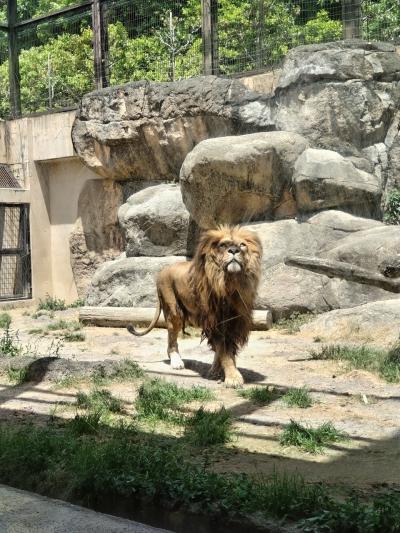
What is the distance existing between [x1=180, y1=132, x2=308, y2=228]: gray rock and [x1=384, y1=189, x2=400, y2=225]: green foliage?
182 cm

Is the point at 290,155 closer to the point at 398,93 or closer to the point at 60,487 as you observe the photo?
the point at 398,93

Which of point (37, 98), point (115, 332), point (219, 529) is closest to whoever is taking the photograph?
point (219, 529)

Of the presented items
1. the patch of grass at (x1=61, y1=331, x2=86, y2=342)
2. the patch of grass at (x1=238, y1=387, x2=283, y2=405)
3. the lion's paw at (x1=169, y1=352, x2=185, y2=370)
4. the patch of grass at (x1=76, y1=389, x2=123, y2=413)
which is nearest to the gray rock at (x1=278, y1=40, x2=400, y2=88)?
the patch of grass at (x1=61, y1=331, x2=86, y2=342)

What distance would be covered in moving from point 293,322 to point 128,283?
3916 mm

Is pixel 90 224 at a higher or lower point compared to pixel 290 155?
lower

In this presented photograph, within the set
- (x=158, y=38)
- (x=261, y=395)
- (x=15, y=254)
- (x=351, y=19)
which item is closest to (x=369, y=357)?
(x=261, y=395)

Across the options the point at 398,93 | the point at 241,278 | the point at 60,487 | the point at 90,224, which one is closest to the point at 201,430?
the point at 60,487

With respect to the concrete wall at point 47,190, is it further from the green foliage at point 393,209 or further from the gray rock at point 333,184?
the green foliage at point 393,209

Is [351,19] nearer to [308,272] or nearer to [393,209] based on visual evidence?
[393,209]

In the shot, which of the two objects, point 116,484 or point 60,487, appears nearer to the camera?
point 116,484

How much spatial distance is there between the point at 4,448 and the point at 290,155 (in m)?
9.58

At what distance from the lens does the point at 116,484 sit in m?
4.38

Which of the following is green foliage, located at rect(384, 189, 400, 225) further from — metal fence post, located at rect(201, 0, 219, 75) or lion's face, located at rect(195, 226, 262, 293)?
lion's face, located at rect(195, 226, 262, 293)

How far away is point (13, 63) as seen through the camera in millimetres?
20906
